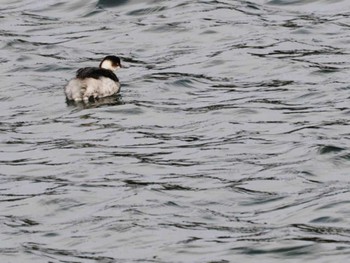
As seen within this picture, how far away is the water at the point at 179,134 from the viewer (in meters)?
13.7

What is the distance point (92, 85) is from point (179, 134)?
2491 mm

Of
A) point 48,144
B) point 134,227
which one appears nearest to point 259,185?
point 134,227

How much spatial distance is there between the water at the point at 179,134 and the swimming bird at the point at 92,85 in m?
0.25

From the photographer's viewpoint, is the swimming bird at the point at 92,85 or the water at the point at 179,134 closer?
the water at the point at 179,134

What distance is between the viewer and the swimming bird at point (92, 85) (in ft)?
64.7

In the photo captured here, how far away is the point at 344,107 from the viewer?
60.7ft

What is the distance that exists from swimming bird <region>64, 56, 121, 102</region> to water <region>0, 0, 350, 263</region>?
249 mm

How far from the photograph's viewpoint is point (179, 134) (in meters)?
17.7

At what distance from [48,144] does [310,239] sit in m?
4.88

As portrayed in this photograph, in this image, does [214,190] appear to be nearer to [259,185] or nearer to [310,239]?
[259,185]

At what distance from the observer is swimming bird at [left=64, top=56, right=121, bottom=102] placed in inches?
777

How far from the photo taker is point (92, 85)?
1988cm

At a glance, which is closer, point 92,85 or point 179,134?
point 179,134

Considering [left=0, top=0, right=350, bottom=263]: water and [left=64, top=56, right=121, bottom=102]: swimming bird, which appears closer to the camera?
[left=0, top=0, right=350, bottom=263]: water
